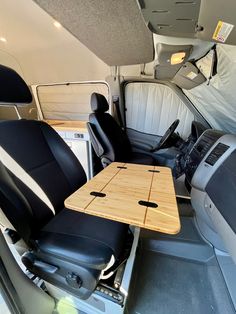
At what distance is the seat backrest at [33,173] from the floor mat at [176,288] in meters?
0.76

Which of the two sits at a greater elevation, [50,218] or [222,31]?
Answer: [222,31]

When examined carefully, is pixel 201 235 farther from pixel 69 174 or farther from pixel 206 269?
pixel 69 174

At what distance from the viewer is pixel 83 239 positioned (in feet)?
2.51

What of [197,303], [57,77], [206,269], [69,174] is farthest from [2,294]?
[57,77]

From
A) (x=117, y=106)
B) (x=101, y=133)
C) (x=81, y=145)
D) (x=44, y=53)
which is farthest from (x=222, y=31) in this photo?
(x=44, y=53)

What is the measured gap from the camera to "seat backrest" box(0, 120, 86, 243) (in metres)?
0.72

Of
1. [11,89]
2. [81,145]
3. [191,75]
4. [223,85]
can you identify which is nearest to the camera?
[11,89]

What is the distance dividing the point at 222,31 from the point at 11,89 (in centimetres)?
101

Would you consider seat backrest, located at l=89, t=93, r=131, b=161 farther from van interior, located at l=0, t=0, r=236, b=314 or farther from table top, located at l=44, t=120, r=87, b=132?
table top, located at l=44, t=120, r=87, b=132

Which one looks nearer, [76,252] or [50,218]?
[76,252]

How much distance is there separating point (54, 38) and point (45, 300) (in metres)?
2.83

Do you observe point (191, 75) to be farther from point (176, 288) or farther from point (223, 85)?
point (176, 288)

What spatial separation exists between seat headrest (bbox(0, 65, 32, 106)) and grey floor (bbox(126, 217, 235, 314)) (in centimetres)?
135

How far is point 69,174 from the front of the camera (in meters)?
1.13
